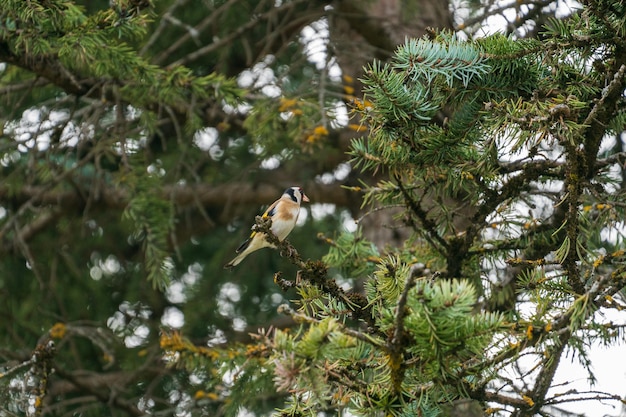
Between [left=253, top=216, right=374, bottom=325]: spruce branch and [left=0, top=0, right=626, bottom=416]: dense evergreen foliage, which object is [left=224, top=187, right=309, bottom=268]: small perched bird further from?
[left=253, top=216, right=374, bottom=325]: spruce branch

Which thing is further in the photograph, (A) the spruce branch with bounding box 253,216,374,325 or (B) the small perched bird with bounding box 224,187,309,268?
(B) the small perched bird with bounding box 224,187,309,268

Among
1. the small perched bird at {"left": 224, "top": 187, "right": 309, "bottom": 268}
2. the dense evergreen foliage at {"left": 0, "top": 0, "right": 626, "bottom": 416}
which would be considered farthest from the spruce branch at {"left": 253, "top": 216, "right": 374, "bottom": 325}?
the small perched bird at {"left": 224, "top": 187, "right": 309, "bottom": 268}

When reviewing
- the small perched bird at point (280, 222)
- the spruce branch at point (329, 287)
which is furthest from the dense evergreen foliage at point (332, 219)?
the small perched bird at point (280, 222)

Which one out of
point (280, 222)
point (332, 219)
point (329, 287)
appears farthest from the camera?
point (332, 219)

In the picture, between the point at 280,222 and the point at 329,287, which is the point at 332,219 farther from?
the point at 329,287

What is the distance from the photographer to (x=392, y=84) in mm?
Answer: 2395

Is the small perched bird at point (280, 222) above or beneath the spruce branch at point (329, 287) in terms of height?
above

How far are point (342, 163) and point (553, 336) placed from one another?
310 cm

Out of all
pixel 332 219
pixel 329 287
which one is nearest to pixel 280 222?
pixel 329 287

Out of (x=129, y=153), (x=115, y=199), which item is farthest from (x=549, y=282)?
(x=115, y=199)

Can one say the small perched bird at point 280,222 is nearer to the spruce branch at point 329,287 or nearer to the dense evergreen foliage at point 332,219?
the dense evergreen foliage at point 332,219

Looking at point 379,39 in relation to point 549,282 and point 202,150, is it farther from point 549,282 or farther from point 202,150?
point 549,282

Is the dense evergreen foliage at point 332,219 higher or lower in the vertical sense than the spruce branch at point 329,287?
higher

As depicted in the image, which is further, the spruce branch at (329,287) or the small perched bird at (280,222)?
the small perched bird at (280,222)
